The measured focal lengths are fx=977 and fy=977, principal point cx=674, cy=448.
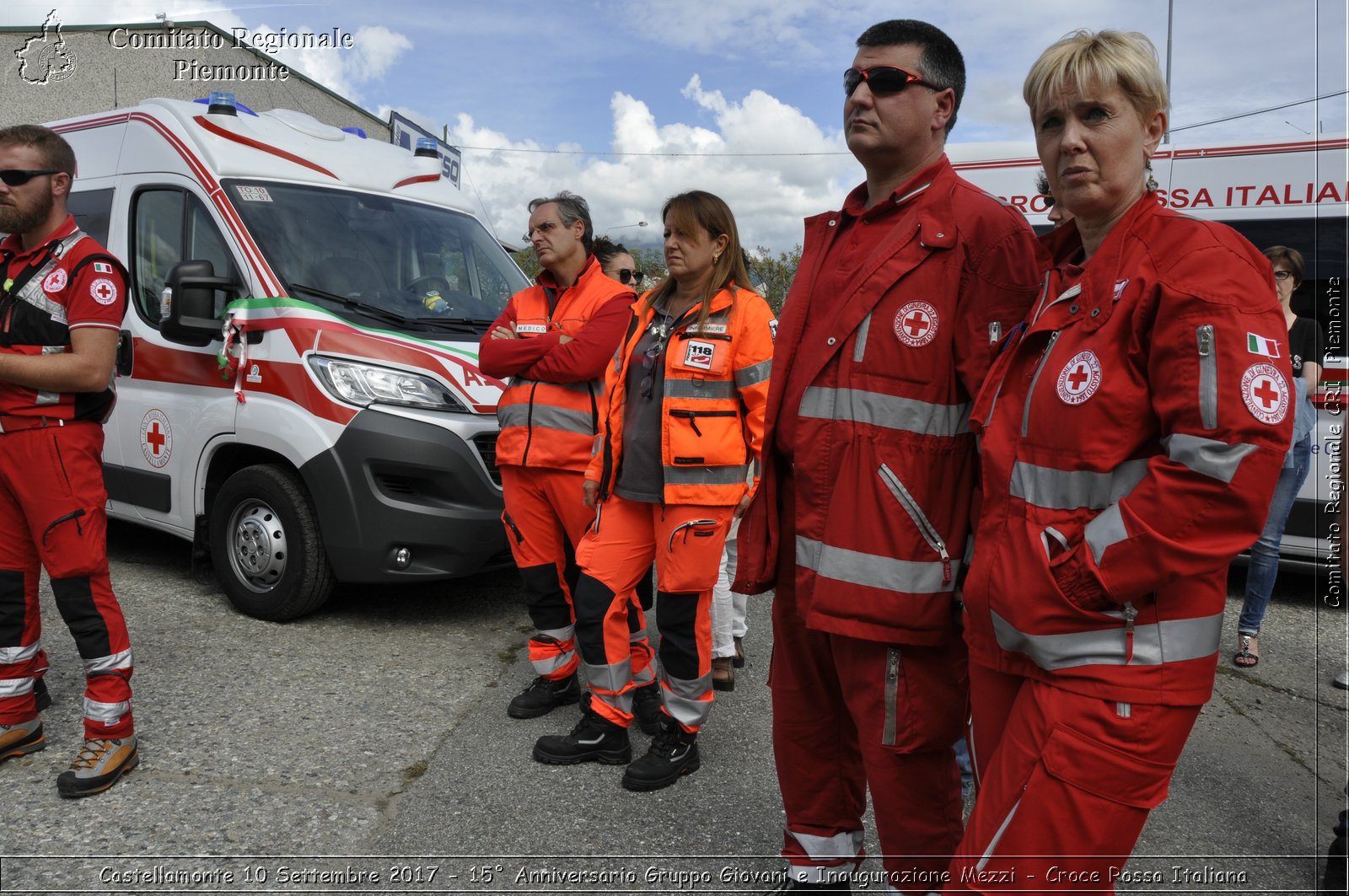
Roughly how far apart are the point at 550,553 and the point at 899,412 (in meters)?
2.27

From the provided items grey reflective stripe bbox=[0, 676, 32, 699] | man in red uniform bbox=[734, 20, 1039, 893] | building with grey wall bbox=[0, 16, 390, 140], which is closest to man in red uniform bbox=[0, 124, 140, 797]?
grey reflective stripe bbox=[0, 676, 32, 699]

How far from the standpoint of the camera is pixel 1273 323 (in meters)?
1.55

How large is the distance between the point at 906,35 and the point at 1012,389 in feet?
2.95

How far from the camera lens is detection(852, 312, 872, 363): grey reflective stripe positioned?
2.13 meters

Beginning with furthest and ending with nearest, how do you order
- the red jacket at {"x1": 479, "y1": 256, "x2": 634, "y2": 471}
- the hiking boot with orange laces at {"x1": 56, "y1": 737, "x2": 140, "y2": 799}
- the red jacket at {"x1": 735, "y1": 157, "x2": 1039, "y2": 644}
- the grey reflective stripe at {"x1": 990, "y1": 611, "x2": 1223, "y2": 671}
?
1. the red jacket at {"x1": 479, "y1": 256, "x2": 634, "y2": 471}
2. the hiking boot with orange laces at {"x1": 56, "y1": 737, "x2": 140, "y2": 799}
3. the red jacket at {"x1": 735, "y1": 157, "x2": 1039, "y2": 644}
4. the grey reflective stripe at {"x1": 990, "y1": 611, "x2": 1223, "y2": 671}

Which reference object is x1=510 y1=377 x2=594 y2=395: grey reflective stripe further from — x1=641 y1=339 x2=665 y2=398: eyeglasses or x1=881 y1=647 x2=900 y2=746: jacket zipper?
x1=881 y1=647 x2=900 y2=746: jacket zipper

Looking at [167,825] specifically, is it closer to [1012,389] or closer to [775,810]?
[775,810]

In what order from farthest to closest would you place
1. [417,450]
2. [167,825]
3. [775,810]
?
[417,450] < [775,810] < [167,825]

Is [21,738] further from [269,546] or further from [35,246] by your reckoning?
[35,246]

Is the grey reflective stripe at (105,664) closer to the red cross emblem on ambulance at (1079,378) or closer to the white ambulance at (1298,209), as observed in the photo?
the red cross emblem on ambulance at (1079,378)

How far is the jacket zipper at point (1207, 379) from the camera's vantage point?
1.48 metres

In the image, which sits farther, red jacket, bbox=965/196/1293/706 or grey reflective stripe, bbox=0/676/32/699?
grey reflective stripe, bbox=0/676/32/699

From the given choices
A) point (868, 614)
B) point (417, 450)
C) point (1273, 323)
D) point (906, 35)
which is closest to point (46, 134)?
point (417, 450)

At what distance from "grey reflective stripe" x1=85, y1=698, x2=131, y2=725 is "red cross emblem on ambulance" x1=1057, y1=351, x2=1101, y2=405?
10.4 feet
